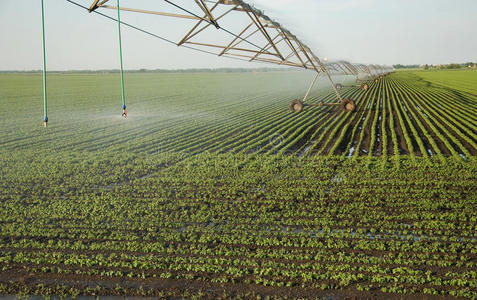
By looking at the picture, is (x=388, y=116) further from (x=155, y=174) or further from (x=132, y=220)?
(x=132, y=220)

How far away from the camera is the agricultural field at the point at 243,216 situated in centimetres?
521

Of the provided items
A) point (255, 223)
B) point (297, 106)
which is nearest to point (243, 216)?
point (255, 223)

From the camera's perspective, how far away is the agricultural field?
5215mm

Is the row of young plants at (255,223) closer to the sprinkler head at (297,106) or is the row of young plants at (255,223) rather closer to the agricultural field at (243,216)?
the agricultural field at (243,216)

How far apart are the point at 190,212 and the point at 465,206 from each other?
569 centimetres

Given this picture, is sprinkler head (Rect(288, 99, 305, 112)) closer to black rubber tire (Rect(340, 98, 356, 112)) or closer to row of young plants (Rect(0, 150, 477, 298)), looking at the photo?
black rubber tire (Rect(340, 98, 356, 112))

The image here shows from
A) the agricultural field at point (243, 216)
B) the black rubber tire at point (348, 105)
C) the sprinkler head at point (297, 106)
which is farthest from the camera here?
the sprinkler head at point (297, 106)

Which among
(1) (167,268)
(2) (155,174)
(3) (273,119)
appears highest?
(3) (273,119)

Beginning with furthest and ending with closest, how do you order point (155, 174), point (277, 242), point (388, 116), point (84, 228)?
point (388, 116)
point (155, 174)
point (84, 228)
point (277, 242)

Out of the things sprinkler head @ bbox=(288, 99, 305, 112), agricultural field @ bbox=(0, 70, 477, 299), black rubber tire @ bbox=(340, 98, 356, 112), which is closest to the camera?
agricultural field @ bbox=(0, 70, 477, 299)

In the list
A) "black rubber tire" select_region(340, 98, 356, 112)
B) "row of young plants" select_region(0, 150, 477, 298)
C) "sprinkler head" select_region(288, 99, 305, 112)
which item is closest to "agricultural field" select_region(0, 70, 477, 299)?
"row of young plants" select_region(0, 150, 477, 298)

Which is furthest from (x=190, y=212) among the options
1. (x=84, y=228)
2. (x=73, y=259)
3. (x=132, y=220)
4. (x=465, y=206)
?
(x=465, y=206)

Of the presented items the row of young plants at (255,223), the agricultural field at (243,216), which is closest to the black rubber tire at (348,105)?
the agricultural field at (243,216)

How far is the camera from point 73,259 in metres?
5.81
